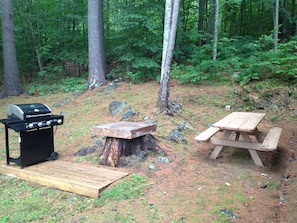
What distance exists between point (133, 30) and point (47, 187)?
23.6 feet

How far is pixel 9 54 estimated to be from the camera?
10.8 m

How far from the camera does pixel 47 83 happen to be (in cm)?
1177

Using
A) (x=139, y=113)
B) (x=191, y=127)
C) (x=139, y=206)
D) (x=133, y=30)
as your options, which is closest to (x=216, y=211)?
(x=139, y=206)

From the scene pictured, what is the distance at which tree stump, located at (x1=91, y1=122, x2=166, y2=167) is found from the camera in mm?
4070

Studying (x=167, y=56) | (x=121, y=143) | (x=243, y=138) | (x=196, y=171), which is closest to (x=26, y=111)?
(x=121, y=143)

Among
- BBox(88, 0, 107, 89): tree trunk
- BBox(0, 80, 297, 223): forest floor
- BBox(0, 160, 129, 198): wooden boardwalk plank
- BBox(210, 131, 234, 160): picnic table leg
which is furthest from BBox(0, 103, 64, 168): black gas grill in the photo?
BBox(88, 0, 107, 89): tree trunk

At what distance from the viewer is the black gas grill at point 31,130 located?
4.08 m

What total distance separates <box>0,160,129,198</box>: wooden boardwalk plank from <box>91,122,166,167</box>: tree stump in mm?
226

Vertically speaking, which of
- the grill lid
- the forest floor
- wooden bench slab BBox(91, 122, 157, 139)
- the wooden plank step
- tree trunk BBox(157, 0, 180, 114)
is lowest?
the forest floor

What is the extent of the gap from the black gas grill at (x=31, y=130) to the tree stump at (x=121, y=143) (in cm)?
93

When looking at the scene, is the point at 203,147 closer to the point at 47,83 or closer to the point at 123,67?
the point at 123,67

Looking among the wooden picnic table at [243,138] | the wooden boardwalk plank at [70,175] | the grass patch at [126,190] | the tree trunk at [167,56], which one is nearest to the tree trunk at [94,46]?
the tree trunk at [167,56]

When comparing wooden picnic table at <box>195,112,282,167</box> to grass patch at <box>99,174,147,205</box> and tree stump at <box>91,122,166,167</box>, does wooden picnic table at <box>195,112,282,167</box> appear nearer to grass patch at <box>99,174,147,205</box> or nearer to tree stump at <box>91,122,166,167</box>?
tree stump at <box>91,122,166,167</box>

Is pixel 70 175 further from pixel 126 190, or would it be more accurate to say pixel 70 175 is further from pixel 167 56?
pixel 167 56
